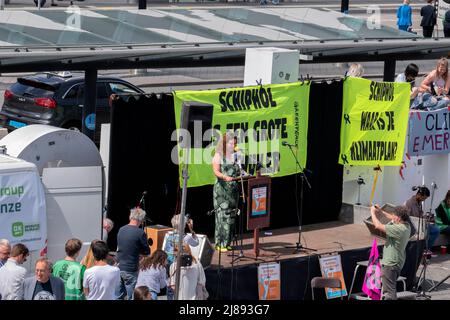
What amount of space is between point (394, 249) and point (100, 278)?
4138mm

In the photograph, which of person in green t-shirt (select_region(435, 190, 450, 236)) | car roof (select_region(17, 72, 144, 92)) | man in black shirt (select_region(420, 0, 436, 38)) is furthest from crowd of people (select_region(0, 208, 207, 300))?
man in black shirt (select_region(420, 0, 436, 38))

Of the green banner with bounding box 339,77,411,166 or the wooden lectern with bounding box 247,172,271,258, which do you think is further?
the green banner with bounding box 339,77,411,166

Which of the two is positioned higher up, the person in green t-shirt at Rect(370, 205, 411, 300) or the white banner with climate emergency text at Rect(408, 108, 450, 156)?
the white banner with climate emergency text at Rect(408, 108, 450, 156)

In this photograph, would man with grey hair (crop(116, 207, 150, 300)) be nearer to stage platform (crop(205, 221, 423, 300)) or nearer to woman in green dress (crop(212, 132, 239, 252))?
stage platform (crop(205, 221, 423, 300))

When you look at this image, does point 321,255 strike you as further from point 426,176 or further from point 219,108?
point 426,176

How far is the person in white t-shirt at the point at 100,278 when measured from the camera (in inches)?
460

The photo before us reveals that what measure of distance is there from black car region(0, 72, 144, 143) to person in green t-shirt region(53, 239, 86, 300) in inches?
378

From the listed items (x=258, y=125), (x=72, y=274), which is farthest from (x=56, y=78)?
(x=72, y=274)

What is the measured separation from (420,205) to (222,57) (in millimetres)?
4068

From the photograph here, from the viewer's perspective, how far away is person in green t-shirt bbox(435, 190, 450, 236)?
55.4 feet

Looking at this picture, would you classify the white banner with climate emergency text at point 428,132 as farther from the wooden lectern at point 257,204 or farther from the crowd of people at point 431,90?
the wooden lectern at point 257,204

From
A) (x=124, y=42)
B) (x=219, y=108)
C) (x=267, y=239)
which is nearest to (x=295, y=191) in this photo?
(x=267, y=239)

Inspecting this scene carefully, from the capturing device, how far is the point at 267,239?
51.7 ft

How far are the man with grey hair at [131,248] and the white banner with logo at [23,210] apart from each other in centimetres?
90
